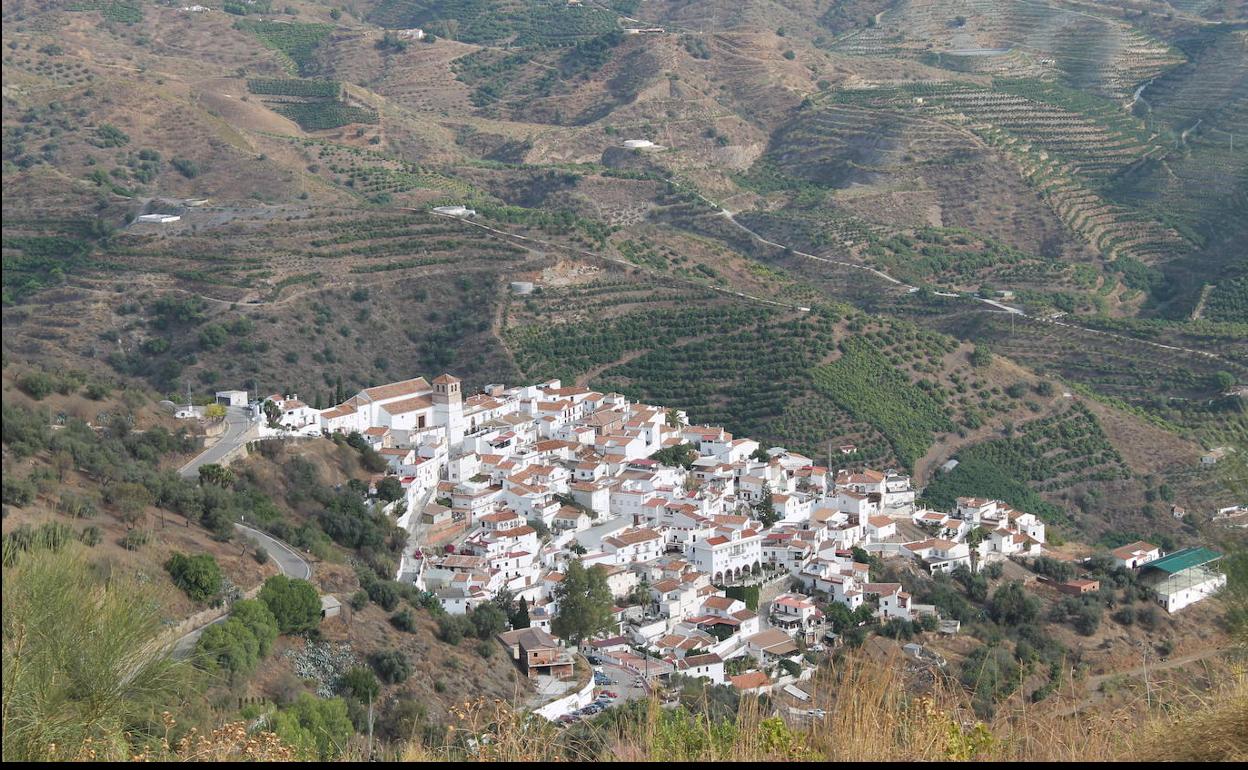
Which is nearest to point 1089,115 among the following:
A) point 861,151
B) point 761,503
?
point 861,151

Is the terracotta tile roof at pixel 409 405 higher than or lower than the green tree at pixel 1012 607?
higher

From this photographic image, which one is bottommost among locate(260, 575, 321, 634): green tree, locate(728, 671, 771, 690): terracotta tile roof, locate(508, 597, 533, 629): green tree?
locate(508, 597, 533, 629): green tree

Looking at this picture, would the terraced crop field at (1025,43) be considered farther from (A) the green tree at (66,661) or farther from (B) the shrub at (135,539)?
(A) the green tree at (66,661)

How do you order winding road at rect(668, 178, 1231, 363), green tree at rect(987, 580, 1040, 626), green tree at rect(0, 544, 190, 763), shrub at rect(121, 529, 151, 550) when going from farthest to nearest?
1. winding road at rect(668, 178, 1231, 363)
2. green tree at rect(987, 580, 1040, 626)
3. shrub at rect(121, 529, 151, 550)
4. green tree at rect(0, 544, 190, 763)

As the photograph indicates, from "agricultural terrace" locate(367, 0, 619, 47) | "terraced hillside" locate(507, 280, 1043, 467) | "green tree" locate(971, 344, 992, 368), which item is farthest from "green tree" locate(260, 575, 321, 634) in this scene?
"agricultural terrace" locate(367, 0, 619, 47)

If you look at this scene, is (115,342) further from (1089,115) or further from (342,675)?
(1089,115)

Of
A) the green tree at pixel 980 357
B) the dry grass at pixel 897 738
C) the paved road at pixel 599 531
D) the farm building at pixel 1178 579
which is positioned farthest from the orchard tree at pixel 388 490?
the green tree at pixel 980 357


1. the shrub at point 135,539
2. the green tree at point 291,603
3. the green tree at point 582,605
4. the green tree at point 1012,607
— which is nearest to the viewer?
the shrub at point 135,539

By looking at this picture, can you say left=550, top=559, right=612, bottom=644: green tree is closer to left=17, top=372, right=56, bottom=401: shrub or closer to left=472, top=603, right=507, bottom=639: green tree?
left=472, top=603, right=507, bottom=639: green tree
